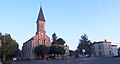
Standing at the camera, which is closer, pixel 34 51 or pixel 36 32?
pixel 34 51

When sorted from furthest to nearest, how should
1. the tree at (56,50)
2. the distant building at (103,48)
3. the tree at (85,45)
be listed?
the distant building at (103,48), the tree at (85,45), the tree at (56,50)

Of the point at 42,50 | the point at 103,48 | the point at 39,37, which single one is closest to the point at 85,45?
the point at 103,48

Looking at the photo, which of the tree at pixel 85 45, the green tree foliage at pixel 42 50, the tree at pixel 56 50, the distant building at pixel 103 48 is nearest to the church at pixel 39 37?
the green tree foliage at pixel 42 50

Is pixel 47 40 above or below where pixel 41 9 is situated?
below

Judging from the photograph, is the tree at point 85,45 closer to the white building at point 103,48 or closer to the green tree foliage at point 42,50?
the white building at point 103,48

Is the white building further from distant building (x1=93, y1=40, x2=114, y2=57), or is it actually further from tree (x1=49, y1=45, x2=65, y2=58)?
tree (x1=49, y1=45, x2=65, y2=58)

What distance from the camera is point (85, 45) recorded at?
290 feet

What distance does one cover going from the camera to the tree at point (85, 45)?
86.7 metres

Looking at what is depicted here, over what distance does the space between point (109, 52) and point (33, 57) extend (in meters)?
40.5

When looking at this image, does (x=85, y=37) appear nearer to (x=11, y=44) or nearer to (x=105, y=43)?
(x=105, y=43)

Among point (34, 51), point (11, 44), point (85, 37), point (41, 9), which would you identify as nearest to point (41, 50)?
point (34, 51)

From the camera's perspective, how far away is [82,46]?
290ft

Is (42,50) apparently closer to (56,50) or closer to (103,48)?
(56,50)

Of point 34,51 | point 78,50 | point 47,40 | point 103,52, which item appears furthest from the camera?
point 103,52
